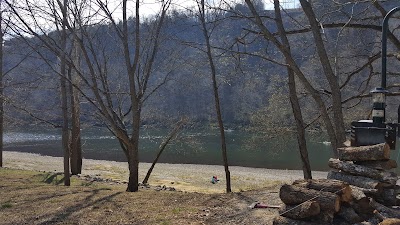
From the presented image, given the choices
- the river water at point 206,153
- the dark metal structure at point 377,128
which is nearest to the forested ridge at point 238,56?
the dark metal structure at point 377,128

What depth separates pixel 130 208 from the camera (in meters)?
7.43

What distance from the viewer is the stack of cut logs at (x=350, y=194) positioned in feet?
16.5

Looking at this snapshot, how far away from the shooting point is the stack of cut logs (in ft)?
16.5

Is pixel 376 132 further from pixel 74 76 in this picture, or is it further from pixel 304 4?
pixel 74 76

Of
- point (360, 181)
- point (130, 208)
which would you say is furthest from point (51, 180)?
point (360, 181)

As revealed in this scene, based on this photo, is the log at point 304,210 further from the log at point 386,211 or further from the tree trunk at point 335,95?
the tree trunk at point 335,95

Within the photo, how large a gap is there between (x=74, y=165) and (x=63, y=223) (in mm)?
12246

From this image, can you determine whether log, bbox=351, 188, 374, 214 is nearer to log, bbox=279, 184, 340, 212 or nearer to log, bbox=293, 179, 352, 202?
log, bbox=293, 179, 352, 202

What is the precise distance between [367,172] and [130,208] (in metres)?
4.08

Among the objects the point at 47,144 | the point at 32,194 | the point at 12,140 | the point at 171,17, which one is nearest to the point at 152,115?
the point at 171,17

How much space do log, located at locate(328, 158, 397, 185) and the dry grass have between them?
1.22 m

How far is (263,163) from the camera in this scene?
29453 mm

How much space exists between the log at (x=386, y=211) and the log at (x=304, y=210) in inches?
35.6

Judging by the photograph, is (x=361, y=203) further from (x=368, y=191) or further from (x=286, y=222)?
(x=286, y=222)
